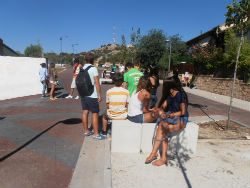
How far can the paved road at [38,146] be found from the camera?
2852mm

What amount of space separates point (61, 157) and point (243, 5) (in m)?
5.36

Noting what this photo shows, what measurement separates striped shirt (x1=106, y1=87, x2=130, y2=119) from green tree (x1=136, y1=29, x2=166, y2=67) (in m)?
25.7

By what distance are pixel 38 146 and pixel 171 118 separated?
8.44 ft

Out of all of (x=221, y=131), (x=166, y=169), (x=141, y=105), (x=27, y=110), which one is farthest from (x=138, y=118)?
(x=27, y=110)

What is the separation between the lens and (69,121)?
570cm

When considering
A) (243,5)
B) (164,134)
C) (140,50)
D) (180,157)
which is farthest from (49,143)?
(140,50)

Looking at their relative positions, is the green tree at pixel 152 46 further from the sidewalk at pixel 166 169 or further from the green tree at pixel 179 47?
the sidewalk at pixel 166 169

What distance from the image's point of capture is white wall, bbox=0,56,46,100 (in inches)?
387

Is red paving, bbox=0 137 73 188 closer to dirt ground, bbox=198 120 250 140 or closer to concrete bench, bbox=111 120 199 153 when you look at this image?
concrete bench, bbox=111 120 199 153

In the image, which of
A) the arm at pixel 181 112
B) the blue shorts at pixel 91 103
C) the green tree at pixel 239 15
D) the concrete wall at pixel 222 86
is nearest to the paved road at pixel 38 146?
the blue shorts at pixel 91 103

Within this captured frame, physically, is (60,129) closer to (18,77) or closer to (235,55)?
(18,77)

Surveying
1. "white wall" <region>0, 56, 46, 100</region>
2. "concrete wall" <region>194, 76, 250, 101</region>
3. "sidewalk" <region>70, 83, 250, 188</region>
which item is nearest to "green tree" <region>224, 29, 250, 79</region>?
"concrete wall" <region>194, 76, 250, 101</region>

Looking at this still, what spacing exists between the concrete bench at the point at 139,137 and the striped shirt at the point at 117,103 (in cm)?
30

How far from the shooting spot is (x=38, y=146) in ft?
12.7
